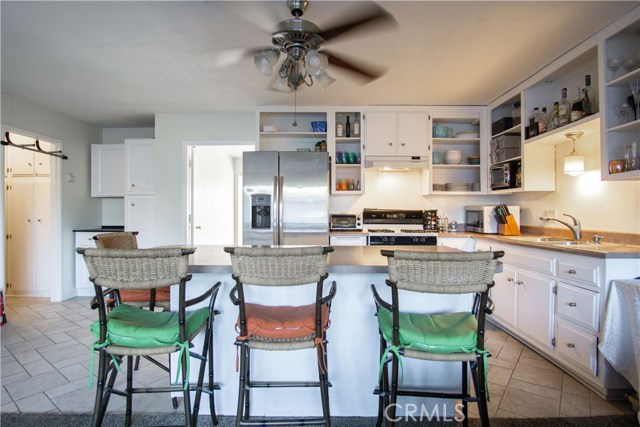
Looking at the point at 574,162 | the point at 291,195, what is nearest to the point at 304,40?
the point at 291,195

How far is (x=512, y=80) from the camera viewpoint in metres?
3.12

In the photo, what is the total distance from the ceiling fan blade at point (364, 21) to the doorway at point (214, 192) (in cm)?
226

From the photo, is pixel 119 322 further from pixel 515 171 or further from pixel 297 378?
pixel 515 171

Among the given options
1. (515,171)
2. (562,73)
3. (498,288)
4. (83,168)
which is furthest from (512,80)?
(83,168)

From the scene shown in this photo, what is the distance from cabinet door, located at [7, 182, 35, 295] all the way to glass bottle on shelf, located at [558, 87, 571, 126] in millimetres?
6188

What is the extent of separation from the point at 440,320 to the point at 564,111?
233 centimetres

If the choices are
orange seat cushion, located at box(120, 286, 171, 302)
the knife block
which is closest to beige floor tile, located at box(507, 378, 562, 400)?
the knife block

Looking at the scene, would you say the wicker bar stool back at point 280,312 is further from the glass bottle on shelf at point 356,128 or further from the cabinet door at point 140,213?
the cabinet door at point 140,213

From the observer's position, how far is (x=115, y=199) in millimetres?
4898

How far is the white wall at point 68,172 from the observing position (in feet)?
12.5

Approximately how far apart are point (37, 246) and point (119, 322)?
4133mm

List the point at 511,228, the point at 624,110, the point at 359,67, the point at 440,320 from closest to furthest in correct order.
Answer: the point at 440,320
the point at 624,110
the point at 359,67
the point at 511,228

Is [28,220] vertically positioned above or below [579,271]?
above

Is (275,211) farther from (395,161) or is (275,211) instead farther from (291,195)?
(395,161)
